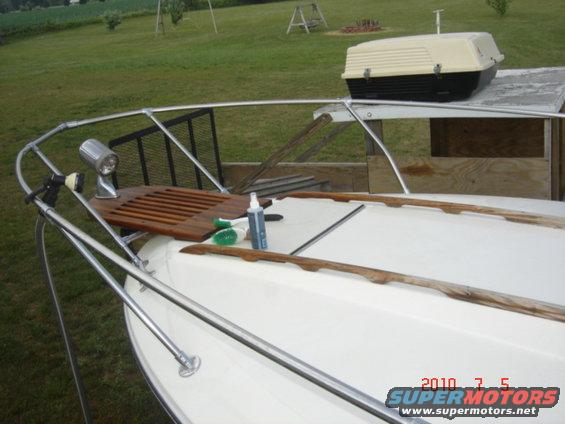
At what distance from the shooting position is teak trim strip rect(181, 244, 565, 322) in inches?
62.9

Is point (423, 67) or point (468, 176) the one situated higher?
point (423, 67)

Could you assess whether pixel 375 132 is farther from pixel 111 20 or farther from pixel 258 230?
pixel 111 20

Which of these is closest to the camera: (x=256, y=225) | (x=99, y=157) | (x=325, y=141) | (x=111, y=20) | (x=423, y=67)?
(x=256, y=225)

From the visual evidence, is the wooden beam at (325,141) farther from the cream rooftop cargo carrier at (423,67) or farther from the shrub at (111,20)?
the shrub at (111,20)

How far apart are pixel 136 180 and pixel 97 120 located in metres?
0.94

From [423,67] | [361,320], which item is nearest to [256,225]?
[361,320]

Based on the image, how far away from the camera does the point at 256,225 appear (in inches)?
83.1

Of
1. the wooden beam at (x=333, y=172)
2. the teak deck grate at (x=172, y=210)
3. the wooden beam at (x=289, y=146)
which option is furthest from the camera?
the wooden beam at (x=333, y=172)

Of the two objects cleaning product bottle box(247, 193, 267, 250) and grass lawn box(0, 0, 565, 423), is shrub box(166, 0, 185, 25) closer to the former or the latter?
grass lawn box(0, 0, 565, 423)

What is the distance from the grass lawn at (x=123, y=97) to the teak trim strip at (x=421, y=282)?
1328 millimetres

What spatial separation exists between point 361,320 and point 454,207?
0.81 m

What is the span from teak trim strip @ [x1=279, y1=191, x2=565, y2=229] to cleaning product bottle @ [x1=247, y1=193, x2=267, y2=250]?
0.55 metres

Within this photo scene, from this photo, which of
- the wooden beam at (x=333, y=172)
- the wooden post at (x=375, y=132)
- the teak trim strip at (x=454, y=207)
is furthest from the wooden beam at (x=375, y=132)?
the teak trim strip at (x=454, y=207)

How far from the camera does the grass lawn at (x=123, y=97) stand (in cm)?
339
